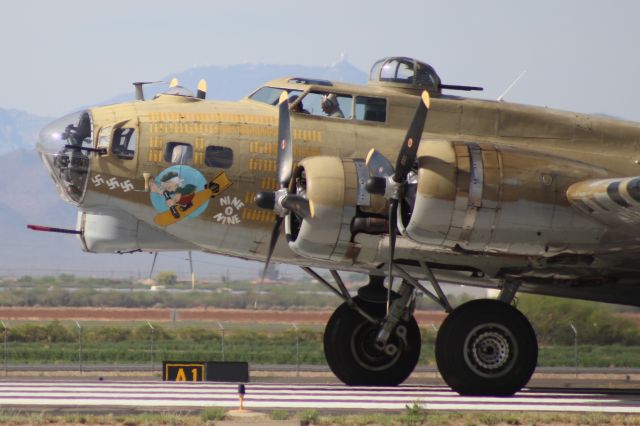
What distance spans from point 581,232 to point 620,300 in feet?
12.4

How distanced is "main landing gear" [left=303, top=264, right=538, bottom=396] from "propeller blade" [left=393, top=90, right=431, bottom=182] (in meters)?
1.80

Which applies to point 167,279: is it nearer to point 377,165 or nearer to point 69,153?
point 69,153

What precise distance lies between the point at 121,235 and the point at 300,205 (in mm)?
3765

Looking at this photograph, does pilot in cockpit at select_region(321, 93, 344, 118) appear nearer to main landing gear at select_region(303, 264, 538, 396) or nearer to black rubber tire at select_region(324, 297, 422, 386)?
main landing gear at select_region(303, 264, 538, 396)

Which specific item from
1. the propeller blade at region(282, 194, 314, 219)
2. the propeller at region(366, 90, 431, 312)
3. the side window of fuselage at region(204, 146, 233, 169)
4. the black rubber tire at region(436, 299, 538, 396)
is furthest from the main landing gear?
the side window of fuselage at region(204, 146, 233, 169)

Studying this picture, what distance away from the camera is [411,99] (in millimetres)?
19766

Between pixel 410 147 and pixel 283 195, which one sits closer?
pixel 410 147

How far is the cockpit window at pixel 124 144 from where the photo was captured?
18.7 m

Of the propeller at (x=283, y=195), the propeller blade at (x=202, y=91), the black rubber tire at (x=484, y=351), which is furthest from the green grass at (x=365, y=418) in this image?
the propeller blade at (x=202, y=91)

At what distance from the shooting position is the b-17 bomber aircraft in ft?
54.8

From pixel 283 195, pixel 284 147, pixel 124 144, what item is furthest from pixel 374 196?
pixel 124 144

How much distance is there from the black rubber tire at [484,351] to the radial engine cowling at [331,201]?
206cm

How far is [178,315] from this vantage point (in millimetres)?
67125

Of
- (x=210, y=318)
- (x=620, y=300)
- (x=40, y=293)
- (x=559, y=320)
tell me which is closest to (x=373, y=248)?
(x=620, y=300)
